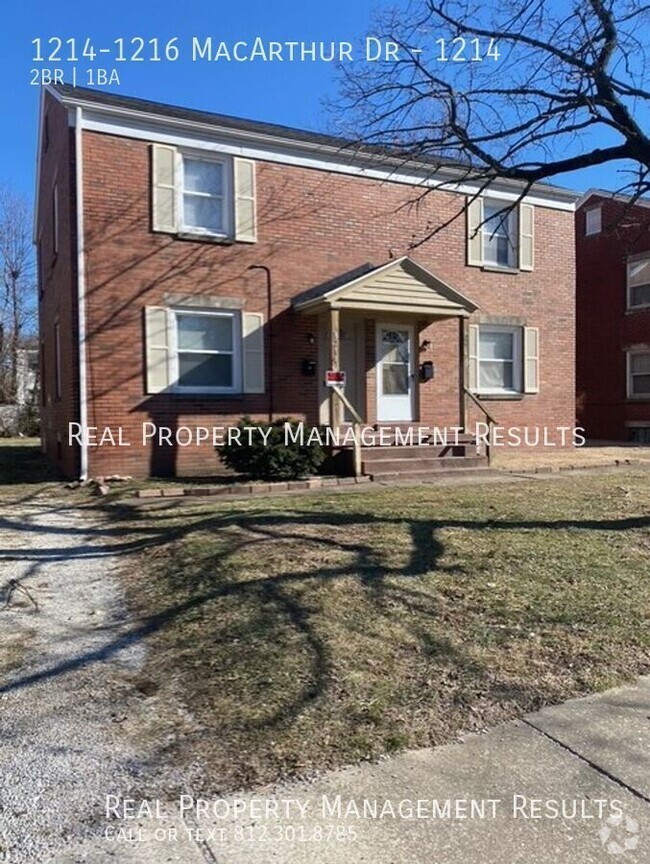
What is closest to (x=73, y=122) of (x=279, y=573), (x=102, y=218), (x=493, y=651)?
(x=102, y=218)

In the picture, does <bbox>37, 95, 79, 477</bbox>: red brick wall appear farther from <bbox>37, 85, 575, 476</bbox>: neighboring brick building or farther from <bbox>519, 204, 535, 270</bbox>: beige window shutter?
<bbox>519, 204, 535, 270</bbox>: beige window shutter

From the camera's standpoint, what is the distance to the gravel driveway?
2.44 meters

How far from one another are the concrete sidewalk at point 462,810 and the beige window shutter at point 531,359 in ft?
42.8

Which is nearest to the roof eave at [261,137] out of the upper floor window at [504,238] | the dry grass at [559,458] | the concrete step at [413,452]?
the upper floor window at [504,238]

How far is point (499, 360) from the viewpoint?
15.4 metres

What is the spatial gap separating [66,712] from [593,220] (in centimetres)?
2531

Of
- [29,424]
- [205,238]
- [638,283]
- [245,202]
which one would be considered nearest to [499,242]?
[245,202]

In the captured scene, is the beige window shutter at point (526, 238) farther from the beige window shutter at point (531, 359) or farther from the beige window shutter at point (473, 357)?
the beige window shutter at point (473, 357)

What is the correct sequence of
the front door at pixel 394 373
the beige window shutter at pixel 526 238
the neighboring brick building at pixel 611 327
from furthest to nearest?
the neighboring brick building at pixel 611 327 < the beige window shutter at pixel 526 238 < the front door at pixel 394 373

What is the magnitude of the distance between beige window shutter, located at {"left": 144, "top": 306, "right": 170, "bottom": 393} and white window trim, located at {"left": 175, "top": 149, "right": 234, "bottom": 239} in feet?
5.00

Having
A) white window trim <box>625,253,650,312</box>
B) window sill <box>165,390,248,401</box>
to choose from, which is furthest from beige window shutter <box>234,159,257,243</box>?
white window trim <box>625,253,650,312</box>

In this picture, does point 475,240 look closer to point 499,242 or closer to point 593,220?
point 499,242

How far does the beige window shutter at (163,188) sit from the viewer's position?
1168 cm

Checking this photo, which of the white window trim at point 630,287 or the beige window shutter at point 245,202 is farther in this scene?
the white window trim at point 630,287
